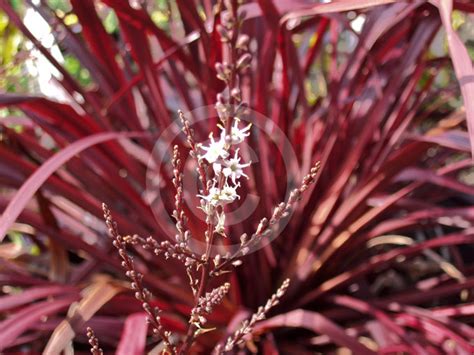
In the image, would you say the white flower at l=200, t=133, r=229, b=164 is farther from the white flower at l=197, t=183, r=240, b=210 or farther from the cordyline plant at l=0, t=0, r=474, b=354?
the cordyline plant at l=0, t=0, r=474, b=354

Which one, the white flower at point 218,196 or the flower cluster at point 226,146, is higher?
the flower cluster at point 226,146

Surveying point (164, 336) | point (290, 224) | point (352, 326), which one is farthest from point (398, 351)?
point (164, 336)

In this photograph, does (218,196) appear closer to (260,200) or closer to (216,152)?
(216,152)

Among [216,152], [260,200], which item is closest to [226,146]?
[216,152]

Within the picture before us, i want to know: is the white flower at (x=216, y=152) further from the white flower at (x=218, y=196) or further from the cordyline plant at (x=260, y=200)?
the cordyline plant at (x=260, y=200)

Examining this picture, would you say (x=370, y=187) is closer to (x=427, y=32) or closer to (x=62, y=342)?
(x=427, y=32)

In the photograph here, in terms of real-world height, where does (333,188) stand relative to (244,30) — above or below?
below

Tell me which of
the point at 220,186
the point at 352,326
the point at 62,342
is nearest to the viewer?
the point at 220,186

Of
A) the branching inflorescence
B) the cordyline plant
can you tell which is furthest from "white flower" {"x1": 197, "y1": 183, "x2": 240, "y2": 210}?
the cordyline plant

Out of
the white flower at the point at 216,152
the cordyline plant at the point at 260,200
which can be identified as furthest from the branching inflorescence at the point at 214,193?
the cordyline plant at the point at 260,200

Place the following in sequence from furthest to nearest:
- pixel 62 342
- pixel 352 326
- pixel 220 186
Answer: pixel 352 326 → pixel 62 342 → pixel 220 186

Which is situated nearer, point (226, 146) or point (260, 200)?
point (226, 146)
